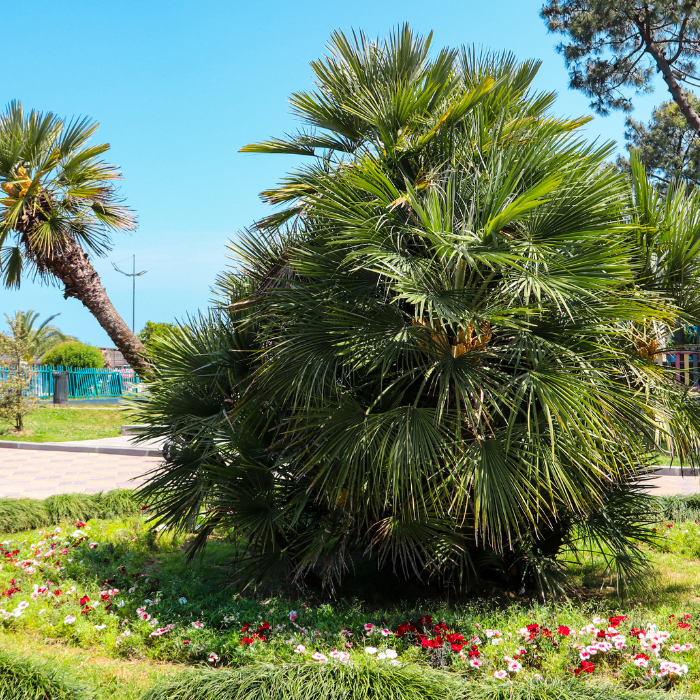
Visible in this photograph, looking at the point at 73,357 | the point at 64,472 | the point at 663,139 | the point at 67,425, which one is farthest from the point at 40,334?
the point at 663,139

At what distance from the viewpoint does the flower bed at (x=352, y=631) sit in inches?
149

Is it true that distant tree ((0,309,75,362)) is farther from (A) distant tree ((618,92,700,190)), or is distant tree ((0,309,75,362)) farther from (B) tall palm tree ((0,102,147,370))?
(A) distant tree ((618,92,700,190))

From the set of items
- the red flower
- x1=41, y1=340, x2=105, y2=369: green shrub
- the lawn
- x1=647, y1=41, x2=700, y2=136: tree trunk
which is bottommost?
the lawn

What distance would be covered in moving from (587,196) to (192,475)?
3599mm

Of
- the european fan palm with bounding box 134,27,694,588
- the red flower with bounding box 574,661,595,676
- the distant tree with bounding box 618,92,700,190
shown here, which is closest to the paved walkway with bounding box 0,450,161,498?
the european fan palm with bounding box 134,27,694,588

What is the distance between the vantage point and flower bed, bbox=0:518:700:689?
378cm

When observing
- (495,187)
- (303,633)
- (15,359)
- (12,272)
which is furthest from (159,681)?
(15,359)

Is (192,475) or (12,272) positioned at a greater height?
(12,272)

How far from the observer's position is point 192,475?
530cm

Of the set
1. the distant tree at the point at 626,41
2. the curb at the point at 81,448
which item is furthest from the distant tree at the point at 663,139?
the curb at the point at 81,448

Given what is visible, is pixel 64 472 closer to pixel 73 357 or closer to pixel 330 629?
pixel 330 629

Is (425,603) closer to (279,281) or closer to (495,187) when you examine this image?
(279,281)

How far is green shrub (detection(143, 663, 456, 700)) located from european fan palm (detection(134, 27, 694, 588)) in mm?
976

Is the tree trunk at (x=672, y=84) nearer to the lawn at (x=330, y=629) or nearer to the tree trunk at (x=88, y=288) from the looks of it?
the lawn at (x=330, y=629)
